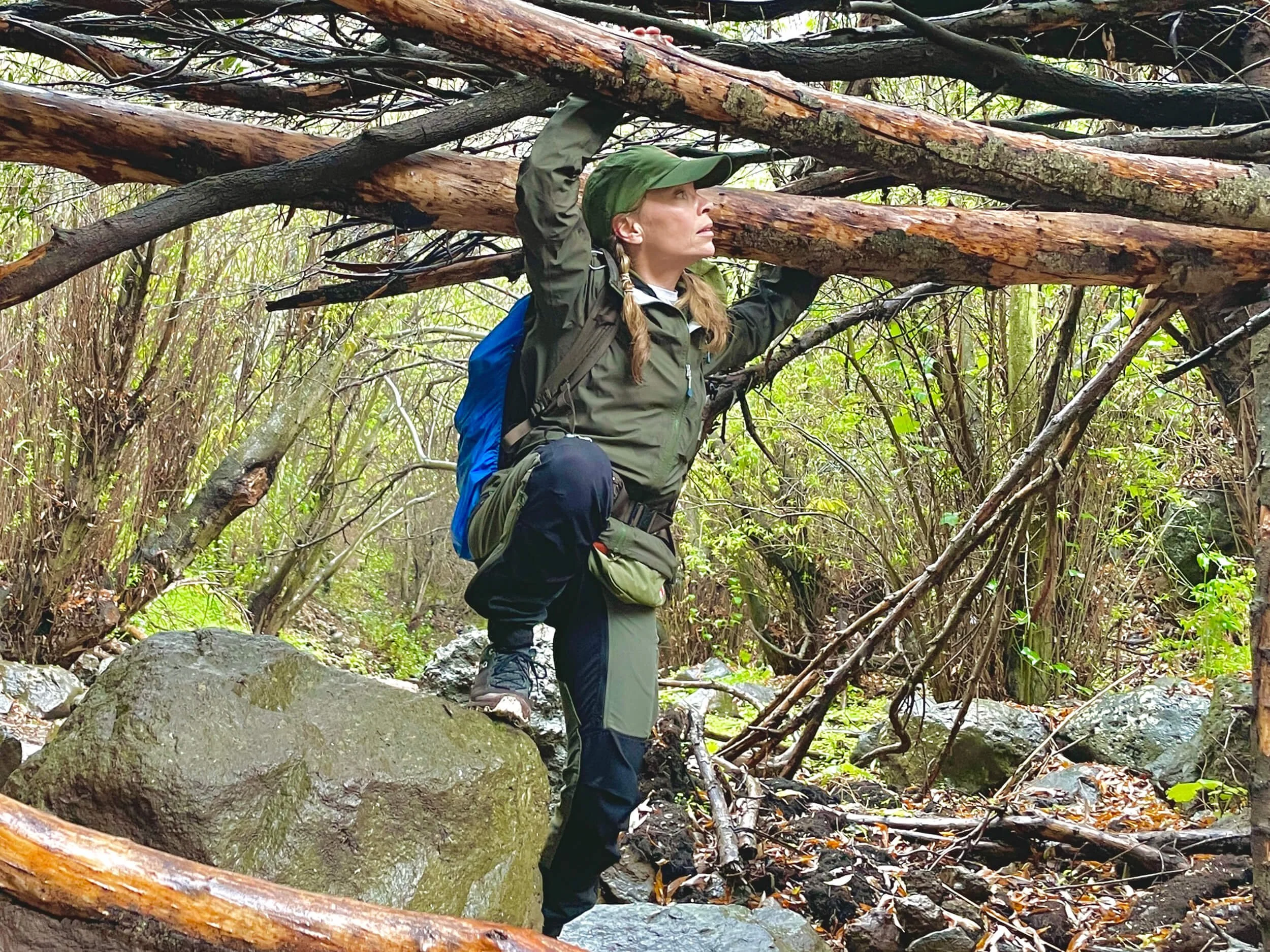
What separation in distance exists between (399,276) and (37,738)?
14.7 ft

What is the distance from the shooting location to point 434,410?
42.6 feet

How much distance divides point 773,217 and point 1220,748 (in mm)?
4206

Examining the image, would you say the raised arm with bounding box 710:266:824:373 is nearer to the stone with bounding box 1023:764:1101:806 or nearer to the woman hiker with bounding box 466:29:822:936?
the woman hiker with bounding box 466:29:822:936

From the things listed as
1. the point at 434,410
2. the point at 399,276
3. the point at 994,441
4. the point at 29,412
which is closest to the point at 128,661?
the point at 399,276

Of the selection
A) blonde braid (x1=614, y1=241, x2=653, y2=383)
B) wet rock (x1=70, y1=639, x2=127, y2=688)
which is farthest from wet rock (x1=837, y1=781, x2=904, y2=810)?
wet rock (x1=70, y1=639, x2=127, y2=688)

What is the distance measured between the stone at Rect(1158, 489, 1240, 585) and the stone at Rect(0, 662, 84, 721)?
9185mm

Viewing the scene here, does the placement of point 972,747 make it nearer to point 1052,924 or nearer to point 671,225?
point 1052,924

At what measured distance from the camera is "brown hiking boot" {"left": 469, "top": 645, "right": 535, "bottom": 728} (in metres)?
2.92

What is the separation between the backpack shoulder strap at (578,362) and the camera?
9.30ft

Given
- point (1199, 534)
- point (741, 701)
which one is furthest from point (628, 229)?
point (1199, 534)

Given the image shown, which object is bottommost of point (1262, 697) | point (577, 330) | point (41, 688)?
point (41, 688)

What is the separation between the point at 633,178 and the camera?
9.72ft

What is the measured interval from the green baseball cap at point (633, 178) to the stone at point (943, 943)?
9.15ft

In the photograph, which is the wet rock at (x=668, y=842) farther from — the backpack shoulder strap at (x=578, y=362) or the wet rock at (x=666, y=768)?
the backpack shoulder strap at (x=578, y=362)
